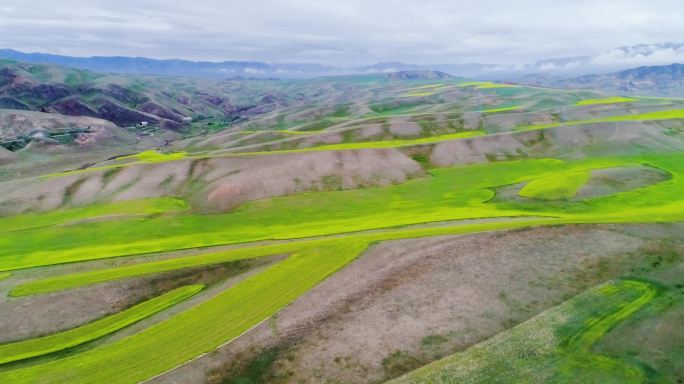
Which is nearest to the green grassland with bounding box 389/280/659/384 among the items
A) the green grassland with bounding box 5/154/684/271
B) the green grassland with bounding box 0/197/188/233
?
the green grassland with bounding box 5/154/684/271

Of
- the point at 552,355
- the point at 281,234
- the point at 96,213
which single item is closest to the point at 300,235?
the point at 281,234

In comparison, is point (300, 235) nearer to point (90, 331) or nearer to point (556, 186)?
point (90, 331)

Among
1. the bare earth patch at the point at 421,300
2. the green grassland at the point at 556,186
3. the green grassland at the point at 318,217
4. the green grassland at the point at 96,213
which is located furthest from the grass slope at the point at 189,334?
the green grassland at the point at 96,213

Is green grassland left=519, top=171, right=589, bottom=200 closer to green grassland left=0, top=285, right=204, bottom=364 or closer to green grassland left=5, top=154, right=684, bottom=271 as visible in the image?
green grassland left=5, top=154, right=684, bottom=271

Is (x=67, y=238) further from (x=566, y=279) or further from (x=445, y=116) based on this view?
(x=445, y=116)

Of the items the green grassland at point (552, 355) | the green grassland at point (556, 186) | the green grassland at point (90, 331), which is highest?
the green grassland at point (556, 186)

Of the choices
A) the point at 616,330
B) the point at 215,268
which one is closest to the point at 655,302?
the point at 616,330

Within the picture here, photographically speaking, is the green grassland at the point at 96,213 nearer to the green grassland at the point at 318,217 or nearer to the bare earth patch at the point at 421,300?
the green grassland at the point at 318,217

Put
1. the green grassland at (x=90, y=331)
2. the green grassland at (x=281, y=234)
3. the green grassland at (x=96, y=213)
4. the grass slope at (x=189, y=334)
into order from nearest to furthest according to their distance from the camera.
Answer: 1. the grass slope at (x=189, y=334)
2. the green grassland at (x=281, y=234)
3. the green grassland at (x=90, y=331)
4. the green grassland at (x=96, y=213)
